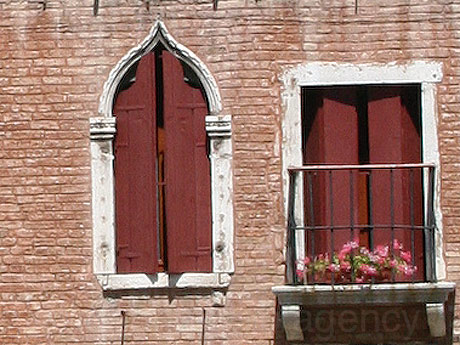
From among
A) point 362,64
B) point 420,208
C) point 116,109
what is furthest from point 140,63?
point 420,208

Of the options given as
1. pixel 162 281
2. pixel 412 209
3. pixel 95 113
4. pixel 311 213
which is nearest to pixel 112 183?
pixel 95 113

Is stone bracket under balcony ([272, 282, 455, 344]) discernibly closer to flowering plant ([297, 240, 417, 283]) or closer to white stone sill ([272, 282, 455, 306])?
white stone sill ([272, 282, 455, 306])

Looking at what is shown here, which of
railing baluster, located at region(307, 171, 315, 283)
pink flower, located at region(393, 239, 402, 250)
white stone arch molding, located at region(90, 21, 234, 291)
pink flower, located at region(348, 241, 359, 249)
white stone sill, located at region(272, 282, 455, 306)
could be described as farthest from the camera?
white stone arch molding, located at region(90, 21, 234, 291)

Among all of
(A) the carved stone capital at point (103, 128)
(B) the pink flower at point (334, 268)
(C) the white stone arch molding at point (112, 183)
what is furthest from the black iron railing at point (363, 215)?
(A) the carved stone capital at point (103, 128)

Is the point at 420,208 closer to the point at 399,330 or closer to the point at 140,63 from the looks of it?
the point at 399,330

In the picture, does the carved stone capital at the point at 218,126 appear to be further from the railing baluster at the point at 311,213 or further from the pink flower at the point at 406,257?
the pink flower at the point at 406,257

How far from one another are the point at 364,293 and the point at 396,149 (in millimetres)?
1324

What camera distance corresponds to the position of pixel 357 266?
36.2 ft

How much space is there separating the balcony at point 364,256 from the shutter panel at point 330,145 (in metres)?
0.01

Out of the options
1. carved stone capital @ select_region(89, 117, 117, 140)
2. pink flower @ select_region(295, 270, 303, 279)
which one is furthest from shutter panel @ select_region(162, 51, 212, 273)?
pink flower @ select_region(295, 270, 303, 279)

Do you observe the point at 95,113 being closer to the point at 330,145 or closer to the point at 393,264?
the point at 330,145

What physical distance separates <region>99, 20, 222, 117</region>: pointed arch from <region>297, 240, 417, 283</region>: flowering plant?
1598 mm

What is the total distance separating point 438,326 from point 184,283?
2.13 metres

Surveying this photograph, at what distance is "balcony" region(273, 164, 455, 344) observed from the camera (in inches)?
434
